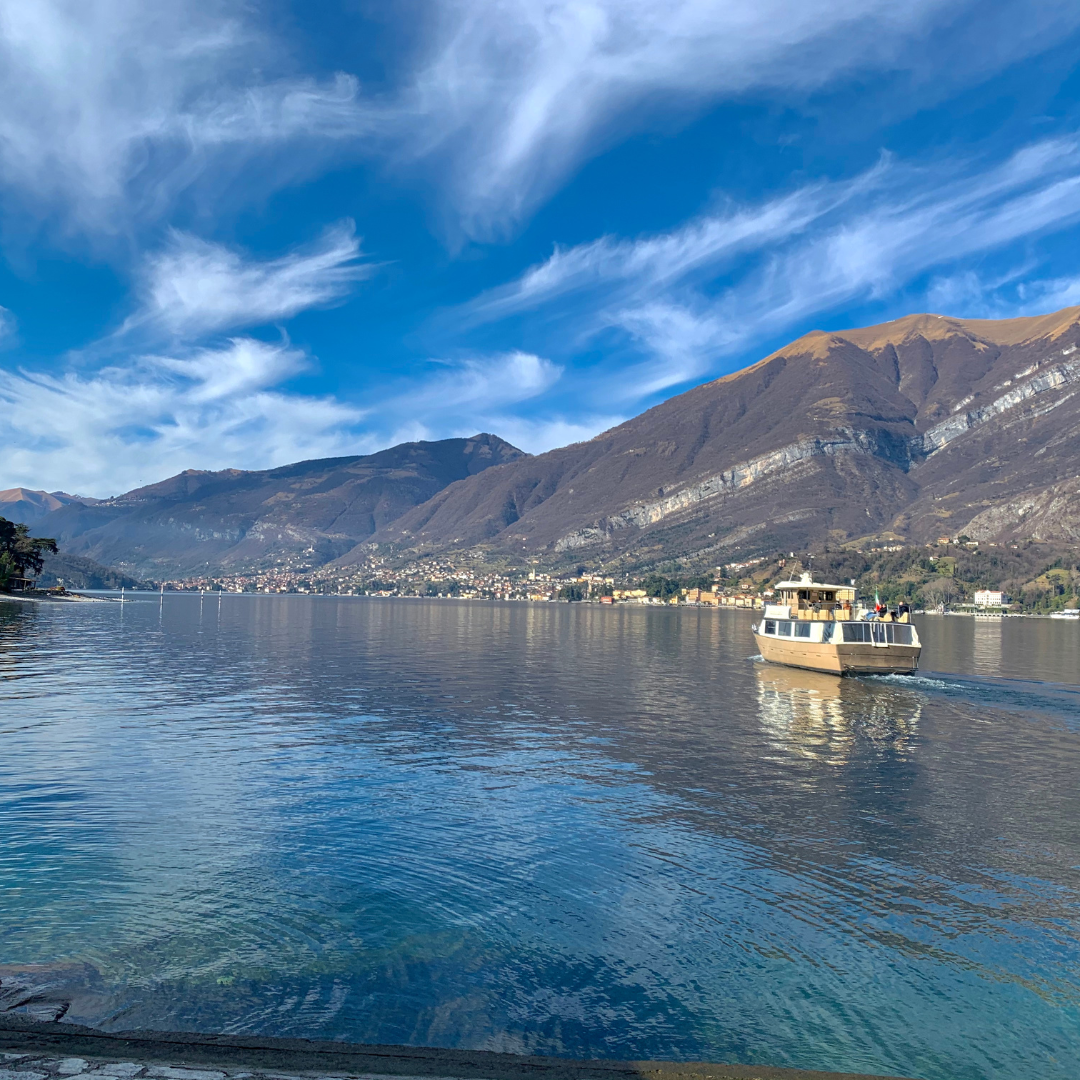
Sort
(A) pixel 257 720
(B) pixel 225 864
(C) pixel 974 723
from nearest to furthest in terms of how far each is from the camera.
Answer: (B) pixel 225 864 < (A) pixel 257 720 < (C) pixel 974 723

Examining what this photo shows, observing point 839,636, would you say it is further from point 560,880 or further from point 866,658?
point 560,880

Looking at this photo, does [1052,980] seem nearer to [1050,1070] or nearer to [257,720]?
[1050,1070]

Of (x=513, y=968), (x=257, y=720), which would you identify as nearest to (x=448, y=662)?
(x=257, y=720)

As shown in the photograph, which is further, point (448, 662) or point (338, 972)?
point (448, 662)

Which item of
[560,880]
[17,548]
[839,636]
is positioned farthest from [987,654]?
[17,548]

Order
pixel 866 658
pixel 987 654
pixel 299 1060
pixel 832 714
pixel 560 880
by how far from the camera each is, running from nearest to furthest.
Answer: pixel 299 1060, pixel 560 880, pixel 832 714, pixel 866 658, pixel 987 654

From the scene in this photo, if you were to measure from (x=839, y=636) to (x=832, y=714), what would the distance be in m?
18.4

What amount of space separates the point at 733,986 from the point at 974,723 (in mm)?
33073

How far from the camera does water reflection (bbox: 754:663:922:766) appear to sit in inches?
1265

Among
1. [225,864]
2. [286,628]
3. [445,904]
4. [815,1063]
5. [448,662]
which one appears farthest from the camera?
[286,628]

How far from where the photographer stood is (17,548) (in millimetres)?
169500

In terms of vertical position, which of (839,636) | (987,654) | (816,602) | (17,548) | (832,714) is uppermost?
(17,548)

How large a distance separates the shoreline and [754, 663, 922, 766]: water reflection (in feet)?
71.1

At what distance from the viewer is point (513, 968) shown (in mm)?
12242
